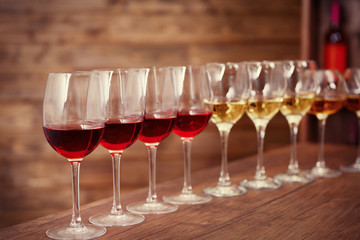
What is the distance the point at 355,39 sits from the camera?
7.48 feet

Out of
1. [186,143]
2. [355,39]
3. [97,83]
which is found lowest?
[186,143]

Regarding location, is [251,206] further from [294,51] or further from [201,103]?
[294,51]

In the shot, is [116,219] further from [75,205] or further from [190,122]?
[190,122]

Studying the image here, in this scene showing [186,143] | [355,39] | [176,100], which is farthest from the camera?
[355,39]

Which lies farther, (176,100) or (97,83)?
(176,100)

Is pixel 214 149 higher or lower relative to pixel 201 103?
lower

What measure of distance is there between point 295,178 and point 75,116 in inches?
26.9

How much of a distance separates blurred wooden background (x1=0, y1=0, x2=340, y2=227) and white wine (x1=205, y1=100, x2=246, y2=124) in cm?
168

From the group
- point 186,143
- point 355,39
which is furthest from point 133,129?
point 355,39

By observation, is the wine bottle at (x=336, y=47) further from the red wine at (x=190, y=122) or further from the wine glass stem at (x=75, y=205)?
the wine glass stem at (x=75, y=205)

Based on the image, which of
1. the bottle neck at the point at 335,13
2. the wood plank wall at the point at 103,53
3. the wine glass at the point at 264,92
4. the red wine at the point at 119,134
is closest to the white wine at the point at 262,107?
the wine glass at the point at 264,92

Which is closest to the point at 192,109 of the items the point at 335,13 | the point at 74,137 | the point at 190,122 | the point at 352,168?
the point at 190,122

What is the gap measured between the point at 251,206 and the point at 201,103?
0.78ft

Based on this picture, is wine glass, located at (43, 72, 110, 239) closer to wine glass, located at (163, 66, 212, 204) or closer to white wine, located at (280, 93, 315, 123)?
wine glass, located at (163, 66, 212, 204)
